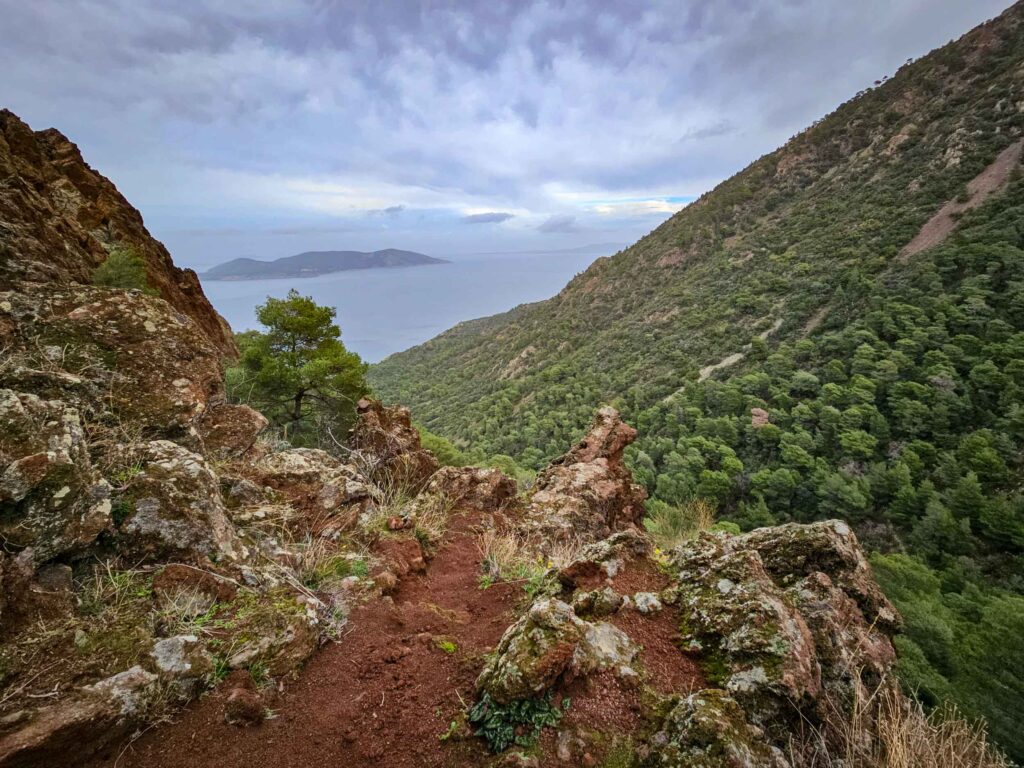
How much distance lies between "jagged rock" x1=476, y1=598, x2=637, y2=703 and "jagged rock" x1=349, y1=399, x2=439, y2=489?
15.0 feet

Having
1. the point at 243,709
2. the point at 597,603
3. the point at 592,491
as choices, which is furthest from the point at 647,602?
the point at 592,491

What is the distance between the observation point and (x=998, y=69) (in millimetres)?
56594

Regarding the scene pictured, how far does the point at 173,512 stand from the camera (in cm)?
307

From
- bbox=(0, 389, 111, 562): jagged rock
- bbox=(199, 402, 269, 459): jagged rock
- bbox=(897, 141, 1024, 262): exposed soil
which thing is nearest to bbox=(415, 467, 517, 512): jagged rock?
bbox=(199, 402, 269, 459): jagged rock

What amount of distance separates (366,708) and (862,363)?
146 feet

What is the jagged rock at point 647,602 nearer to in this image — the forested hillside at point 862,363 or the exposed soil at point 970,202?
the forested hillside at point 862,363

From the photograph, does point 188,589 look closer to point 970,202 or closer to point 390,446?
point 390,446

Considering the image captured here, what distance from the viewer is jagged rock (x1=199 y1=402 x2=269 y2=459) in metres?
5.00

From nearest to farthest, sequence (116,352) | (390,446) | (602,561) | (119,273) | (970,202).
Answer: (602,561) → (116,352) → (390,446) → (119,273) → (970,202)

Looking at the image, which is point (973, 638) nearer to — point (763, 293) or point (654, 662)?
point (654, 662)

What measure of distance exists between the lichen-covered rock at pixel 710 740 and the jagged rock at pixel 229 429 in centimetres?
511

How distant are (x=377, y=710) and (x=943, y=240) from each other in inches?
2448

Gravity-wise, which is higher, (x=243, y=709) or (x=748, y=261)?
(x=748, y=261)

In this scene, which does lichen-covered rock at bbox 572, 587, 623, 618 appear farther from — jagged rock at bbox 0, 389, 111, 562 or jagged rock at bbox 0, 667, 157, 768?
jagged rock at bbox 0, 389, 111, 562
